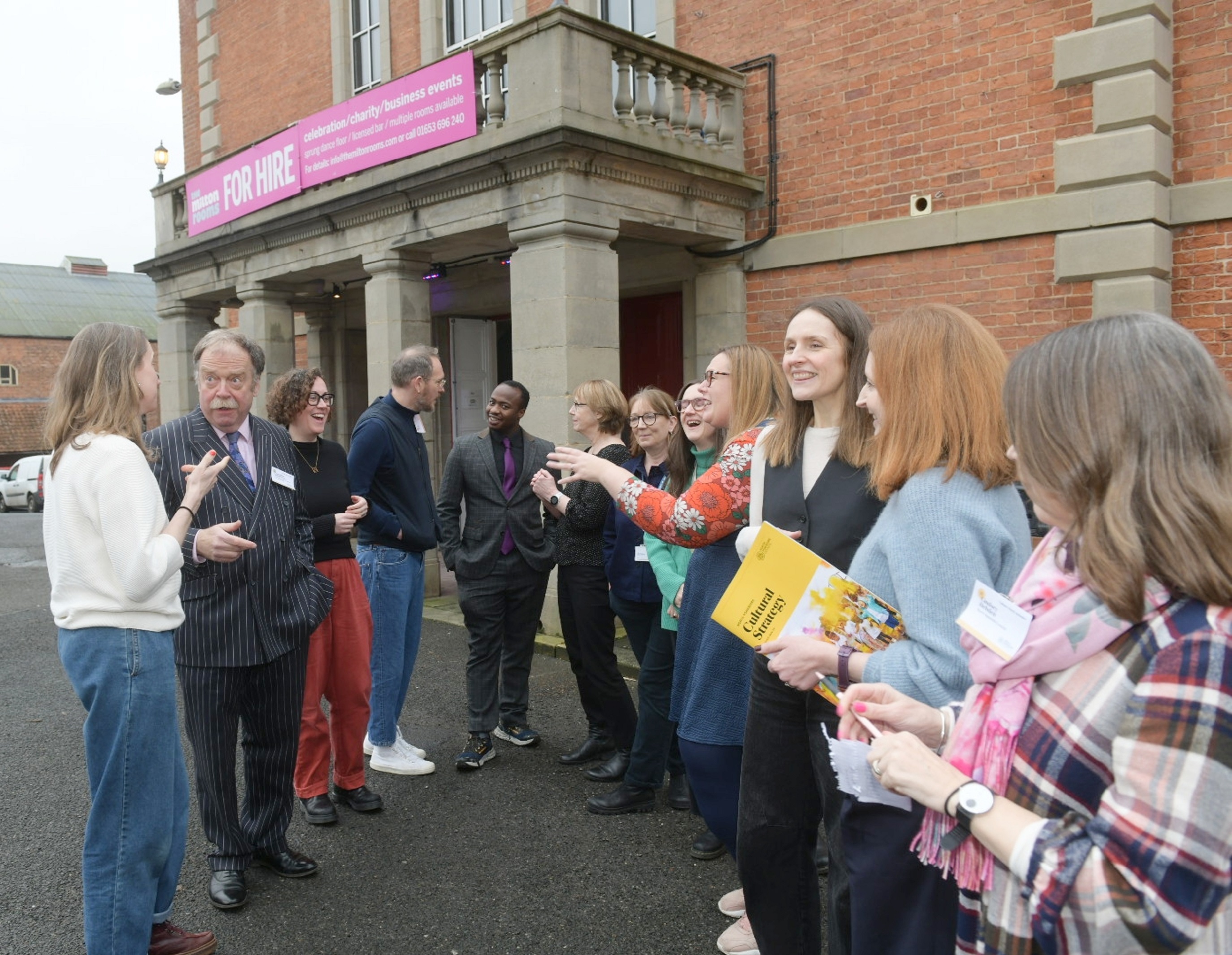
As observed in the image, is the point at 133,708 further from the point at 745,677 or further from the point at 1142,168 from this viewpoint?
the point at 1142,168

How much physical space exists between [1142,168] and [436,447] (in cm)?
958

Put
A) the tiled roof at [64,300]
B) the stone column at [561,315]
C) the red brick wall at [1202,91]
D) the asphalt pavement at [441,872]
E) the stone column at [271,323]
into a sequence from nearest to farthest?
the asphalt pavement at [441,872], the red brick wall at [1202,91], the stone column at [561,315], the stone column at [271,323], the tiled roof at [64,300]

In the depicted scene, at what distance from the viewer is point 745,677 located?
297 cm

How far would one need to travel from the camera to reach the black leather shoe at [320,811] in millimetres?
4188

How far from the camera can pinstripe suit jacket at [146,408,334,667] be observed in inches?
133

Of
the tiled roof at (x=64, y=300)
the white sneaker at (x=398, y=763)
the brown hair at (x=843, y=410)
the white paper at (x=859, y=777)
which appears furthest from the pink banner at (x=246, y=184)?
the tiled roof at (x=64, y=300)

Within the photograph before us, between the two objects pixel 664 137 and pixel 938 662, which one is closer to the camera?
pixel 938 662

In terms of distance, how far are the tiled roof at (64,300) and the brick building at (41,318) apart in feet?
0.16

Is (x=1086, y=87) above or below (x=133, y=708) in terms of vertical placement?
above

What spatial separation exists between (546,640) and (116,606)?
16.0 feet

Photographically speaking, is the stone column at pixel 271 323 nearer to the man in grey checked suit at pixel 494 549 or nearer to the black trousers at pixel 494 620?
the man in grey checked suit at pixel 494 549

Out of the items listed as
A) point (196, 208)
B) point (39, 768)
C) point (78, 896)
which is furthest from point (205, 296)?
point (78, 896)

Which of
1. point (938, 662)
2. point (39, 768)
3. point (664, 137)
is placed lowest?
point (39, 768)

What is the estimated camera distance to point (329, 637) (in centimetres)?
427
